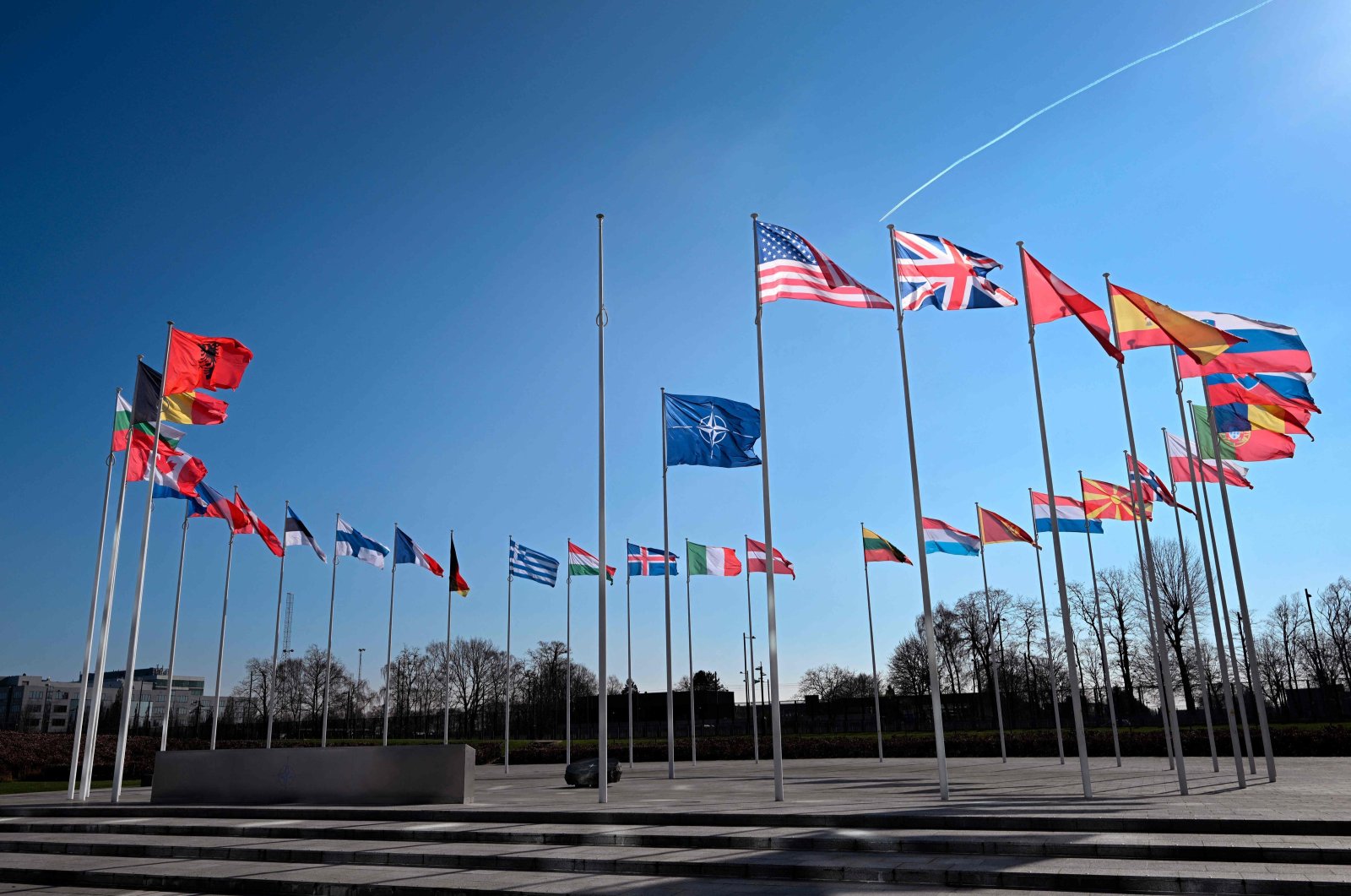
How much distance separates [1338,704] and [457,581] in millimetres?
55083

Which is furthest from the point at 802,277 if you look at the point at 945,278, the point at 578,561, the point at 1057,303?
the point at 578,561

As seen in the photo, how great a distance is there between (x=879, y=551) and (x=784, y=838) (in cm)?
2327

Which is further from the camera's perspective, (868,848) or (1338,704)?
(1338,704)

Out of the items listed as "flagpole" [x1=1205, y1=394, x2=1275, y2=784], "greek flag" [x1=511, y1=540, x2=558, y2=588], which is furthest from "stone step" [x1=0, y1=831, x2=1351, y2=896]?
"greek flag" [x1=511, y1=540, x2=558, y2=588]

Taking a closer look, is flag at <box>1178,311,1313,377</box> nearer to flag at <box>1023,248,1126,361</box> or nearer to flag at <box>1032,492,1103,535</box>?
flag at <box>1023,248,1126,361</box>

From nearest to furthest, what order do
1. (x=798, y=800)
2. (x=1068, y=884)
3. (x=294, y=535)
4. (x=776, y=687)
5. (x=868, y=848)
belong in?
(x=1068, y=884) → (x=868, y=848) → (x=776, y=687) → (x=798, y=800) → (x=294, y=535)

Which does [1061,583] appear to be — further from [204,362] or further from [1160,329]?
[204,362]

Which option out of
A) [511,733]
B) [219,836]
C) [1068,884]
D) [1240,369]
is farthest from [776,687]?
[511,733]

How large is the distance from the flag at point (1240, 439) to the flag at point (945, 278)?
26.9 ft

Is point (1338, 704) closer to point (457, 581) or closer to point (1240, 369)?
point (1240, 369)

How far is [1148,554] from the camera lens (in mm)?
17375

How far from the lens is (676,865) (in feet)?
36.6

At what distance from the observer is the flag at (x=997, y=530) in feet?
106

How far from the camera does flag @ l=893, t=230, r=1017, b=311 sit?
1783 cm
